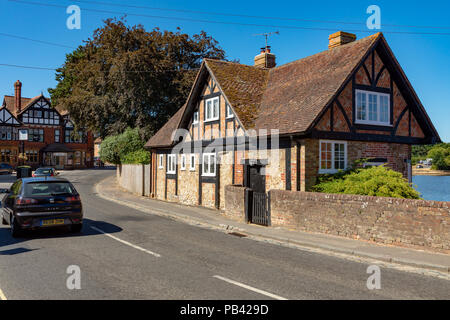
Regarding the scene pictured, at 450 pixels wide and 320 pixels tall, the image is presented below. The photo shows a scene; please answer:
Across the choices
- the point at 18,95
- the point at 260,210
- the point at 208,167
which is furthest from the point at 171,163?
the point at 18,95

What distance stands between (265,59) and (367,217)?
14553 millimetres

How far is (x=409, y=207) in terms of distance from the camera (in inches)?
389

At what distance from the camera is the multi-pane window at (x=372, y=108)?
16.3 meters

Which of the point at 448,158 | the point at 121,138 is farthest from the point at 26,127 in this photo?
the point at 448,158

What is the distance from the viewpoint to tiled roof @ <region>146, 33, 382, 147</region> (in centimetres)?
1521

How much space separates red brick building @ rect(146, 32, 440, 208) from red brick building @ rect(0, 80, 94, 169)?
1799 inches

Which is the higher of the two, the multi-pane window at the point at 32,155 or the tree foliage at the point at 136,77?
the tree foliage at the point at 136,77

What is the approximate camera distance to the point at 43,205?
10.8 m

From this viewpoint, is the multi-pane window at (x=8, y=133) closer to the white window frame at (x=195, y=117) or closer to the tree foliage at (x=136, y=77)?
the tree foliage at (x=136, y=77)

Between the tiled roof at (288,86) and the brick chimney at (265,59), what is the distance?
3.65 feet

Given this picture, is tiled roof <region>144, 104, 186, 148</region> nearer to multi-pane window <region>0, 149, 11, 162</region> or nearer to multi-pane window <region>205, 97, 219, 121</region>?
multi-pane window <region>205, 97, 219, 121</region>

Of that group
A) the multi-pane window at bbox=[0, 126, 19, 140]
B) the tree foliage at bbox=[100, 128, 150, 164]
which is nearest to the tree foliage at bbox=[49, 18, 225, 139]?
the tree foliage at bbox=[100, 128, 150, 164]

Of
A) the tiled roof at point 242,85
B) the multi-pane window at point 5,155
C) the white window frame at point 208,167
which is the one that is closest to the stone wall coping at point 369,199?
the tiled roof at point 242,85

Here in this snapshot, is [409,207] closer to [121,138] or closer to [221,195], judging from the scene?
[221,195]
